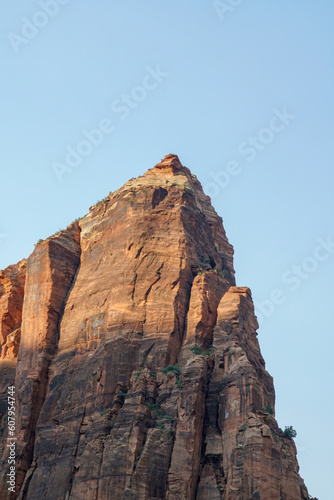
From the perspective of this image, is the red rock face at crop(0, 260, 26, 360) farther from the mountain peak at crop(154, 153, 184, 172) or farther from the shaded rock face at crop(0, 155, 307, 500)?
the mountain peak at crop(154, 153, 184, 172)

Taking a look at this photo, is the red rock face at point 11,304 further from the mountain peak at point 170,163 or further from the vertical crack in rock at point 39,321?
the mountain peak at point 170,163

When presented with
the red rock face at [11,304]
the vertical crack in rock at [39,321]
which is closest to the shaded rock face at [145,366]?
the vertical crack in rock at [39,321]

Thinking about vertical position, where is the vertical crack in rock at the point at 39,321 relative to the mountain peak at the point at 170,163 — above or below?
below

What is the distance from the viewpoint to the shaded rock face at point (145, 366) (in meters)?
64.1

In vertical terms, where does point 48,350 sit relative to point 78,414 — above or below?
above

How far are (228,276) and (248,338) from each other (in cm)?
1425

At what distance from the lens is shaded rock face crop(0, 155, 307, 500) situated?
210 ft

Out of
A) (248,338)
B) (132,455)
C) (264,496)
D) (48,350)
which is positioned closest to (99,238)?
(48,350)

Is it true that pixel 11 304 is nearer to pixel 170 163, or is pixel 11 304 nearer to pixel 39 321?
pixel 39 321

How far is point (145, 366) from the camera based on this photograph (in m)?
71.7

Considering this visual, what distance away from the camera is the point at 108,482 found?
64.3 m

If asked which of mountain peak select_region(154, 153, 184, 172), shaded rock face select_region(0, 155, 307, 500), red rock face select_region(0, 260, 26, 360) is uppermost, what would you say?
mountain peak select_region(154, 153, 184, 172)

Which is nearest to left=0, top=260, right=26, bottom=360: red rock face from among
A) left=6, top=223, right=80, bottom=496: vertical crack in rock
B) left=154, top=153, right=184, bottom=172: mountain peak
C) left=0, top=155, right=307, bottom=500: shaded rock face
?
left=6, top=223, right=80, bottom=496: vertical crack in rock

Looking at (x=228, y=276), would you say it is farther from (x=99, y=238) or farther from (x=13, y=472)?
(x=13, y=472)
